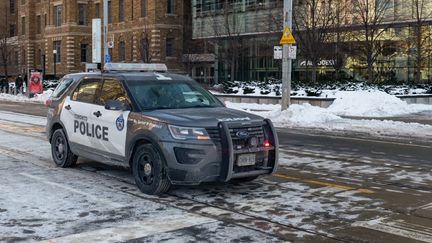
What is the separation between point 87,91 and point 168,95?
1.55m

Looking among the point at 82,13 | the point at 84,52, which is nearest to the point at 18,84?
the point at 84,52

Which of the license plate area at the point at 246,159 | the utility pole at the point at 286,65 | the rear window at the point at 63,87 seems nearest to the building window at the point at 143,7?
the utility pole at the point at 286,65

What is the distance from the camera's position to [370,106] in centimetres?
2447

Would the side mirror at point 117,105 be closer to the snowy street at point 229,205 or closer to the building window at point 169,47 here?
the snowy street at point 229,205

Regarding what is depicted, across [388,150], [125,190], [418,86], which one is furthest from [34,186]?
[418,86]

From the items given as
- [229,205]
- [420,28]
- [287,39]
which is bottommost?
[229,205]

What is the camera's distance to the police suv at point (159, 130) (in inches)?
287

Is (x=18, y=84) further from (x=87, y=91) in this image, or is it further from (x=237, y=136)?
(x=237, y=136)

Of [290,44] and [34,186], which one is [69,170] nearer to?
[34,186]

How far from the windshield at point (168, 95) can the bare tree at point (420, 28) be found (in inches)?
1119

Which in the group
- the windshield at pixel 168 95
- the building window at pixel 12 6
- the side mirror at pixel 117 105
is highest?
the building window at pixel 12 6

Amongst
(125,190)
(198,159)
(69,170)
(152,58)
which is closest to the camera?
(198,159)

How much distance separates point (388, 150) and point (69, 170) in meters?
7.05

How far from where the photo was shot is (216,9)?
160 ft
